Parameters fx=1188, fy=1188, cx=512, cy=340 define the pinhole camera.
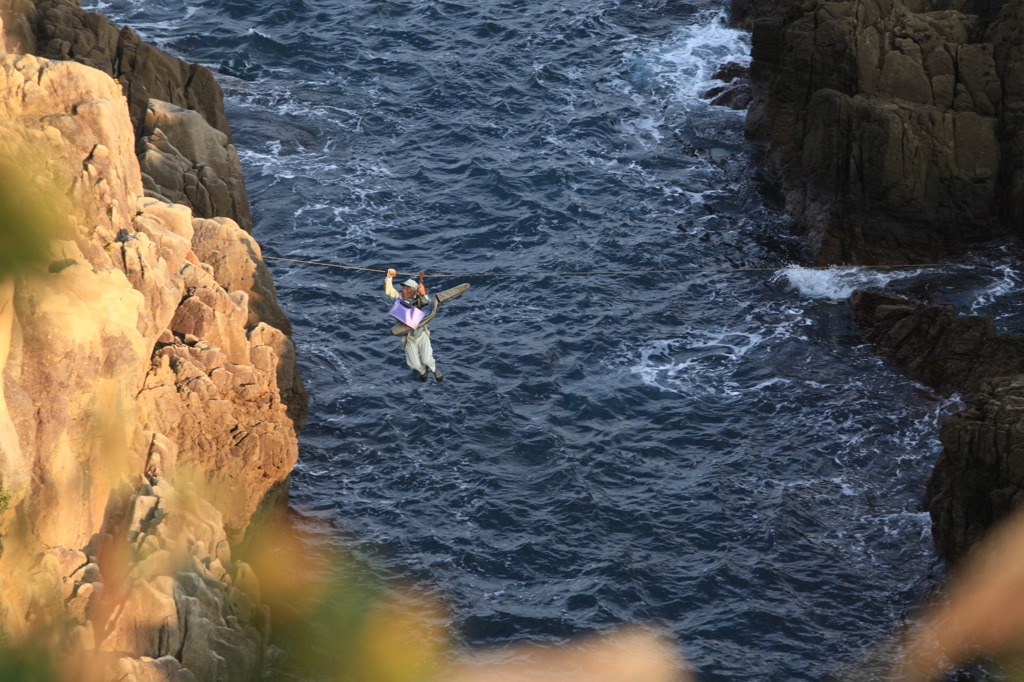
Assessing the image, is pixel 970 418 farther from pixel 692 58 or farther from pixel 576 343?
pixel 692 58

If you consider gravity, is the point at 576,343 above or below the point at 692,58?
below

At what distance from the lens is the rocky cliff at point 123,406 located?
1070 inches

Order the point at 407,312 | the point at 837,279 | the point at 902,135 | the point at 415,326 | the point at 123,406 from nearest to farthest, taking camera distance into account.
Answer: the point at 123,406
the point at 407,312
the point at 415,326
the point at 837,279
the point at 902,135

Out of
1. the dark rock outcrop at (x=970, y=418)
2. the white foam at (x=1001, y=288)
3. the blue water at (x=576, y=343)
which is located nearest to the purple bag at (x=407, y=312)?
the blue water at (x=576, y=343)

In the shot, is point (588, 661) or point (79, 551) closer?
point (79, 551)

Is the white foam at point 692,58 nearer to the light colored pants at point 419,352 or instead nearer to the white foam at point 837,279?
the white foam at point 837,279

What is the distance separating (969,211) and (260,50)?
36.9 meters

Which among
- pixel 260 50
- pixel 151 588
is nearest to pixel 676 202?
pixel 260 50

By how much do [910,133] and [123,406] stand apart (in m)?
32.9

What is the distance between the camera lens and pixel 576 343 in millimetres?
45219

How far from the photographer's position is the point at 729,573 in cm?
3534

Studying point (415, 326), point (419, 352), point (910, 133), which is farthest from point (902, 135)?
point (415, 326)

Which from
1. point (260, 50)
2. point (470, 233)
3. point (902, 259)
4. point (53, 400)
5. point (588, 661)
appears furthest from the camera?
point (260, 50)

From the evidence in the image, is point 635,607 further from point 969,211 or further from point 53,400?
point 969,211
